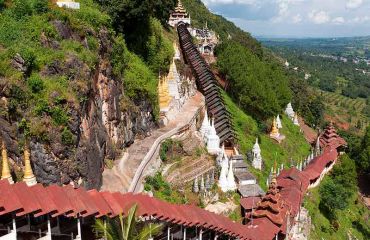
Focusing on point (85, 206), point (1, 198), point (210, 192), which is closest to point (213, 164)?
point (210, 192)

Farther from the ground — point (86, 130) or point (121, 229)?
point (86, 130)

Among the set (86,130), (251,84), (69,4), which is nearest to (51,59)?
(86,130)

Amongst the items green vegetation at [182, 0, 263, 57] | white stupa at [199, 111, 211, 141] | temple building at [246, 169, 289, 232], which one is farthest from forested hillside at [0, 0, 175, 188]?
green vegetation at [182, 0, 263, 57]

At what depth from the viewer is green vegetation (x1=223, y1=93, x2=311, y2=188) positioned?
56531mm

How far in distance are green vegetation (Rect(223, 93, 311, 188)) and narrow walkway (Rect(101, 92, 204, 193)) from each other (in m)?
12.7

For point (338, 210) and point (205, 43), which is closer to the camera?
point (338, 210)

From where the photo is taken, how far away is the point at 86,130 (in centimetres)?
2780

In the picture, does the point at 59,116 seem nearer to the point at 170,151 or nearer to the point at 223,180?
the point at 170,151

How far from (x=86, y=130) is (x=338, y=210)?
3691 centimetres

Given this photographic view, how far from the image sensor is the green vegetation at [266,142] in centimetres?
5653

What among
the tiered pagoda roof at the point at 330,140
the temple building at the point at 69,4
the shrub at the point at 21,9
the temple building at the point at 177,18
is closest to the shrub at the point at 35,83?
the shrub at the point at 21,9

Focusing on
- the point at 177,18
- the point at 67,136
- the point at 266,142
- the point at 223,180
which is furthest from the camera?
the point at 177,18

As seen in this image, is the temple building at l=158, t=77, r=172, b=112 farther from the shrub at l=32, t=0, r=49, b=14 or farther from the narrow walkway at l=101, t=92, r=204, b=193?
the shrub at l=32, t=0, r=49, b=14

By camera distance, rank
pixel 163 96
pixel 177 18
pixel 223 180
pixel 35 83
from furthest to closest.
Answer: pixel 177 18, pixel 163 96, pixel 223 180, pixel 35 83
